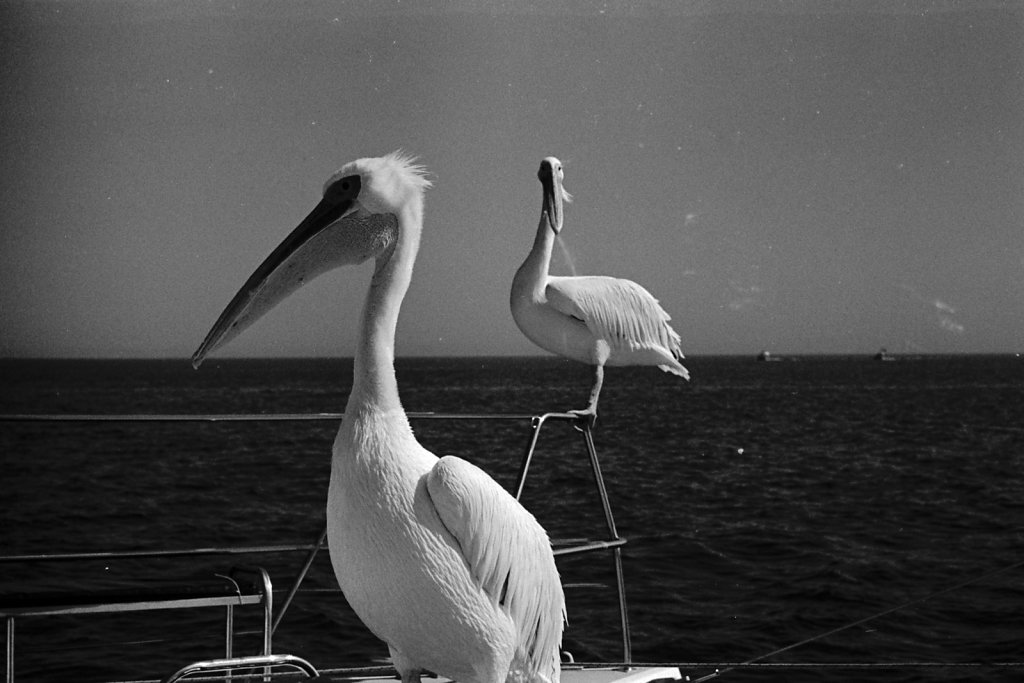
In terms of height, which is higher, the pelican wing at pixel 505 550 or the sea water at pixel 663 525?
the pelican wing at pixel 505 550

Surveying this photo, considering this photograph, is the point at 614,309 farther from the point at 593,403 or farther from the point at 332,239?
the point at 332,239

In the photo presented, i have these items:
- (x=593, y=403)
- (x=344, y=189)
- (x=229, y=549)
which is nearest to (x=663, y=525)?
(x=593, y=403)

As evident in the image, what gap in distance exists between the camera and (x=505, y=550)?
77.8 inches

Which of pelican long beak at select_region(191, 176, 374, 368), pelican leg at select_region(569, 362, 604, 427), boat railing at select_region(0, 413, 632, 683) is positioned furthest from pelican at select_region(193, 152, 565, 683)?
pelican leg at select_region(569, 362, 604, 427)

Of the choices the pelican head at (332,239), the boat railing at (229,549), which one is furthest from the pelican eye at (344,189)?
the boat railing at (229,549)

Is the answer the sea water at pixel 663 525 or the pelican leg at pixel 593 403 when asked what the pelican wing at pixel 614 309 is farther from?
the sea water at pixel 663 525

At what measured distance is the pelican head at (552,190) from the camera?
4824 millimetres

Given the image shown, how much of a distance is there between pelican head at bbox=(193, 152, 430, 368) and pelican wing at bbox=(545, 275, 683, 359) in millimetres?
2711

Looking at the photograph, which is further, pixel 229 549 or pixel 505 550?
pixel 229 549

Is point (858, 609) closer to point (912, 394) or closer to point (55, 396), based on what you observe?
point (912, 394)

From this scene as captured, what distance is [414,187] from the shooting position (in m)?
2.06

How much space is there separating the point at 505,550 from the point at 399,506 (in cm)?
23

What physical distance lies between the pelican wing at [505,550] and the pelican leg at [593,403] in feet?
Answer: 4.48

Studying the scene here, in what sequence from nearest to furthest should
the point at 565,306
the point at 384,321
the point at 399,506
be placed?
the point at 399,506, the point at 384,321, the point at 565,306
